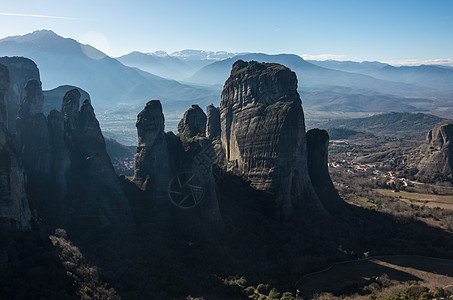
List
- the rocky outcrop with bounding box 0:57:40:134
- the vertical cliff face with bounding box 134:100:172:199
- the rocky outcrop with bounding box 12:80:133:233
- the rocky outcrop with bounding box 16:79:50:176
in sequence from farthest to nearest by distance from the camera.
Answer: the rocky outcrop with bounding box 0:57:40:134 → the vertical cliff face with bounding box 134:100:172:199 → the rocky outcrop with bounding box 16:79:50:176 → the rocky outcrop with bounding box 12:80:133:233

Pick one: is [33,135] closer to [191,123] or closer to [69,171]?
[69,171]

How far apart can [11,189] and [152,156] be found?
1557 centimetres

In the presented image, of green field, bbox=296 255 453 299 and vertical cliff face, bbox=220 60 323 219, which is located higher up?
vertical cliff face, bbox=220 60 323 219

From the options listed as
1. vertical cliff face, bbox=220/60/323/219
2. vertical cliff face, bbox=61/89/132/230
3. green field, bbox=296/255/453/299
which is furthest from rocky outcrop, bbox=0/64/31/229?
vertical cliff face, bbox=220/60/323/219

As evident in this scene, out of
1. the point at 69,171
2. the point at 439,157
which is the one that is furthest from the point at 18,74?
the point at 439,157

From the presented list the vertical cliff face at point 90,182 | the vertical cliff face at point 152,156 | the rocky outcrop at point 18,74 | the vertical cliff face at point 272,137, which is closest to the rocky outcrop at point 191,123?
the vertical cliff face at point 272,137

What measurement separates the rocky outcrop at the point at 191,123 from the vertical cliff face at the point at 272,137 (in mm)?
5961

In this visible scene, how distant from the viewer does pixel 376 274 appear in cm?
3697

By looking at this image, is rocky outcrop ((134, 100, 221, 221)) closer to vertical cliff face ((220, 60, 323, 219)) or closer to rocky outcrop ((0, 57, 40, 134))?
vertical cliff face ((220, 60, 323, 219))

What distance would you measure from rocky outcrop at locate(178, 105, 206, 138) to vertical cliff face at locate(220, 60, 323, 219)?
5.96 metres

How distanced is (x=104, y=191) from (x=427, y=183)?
77.5 meters

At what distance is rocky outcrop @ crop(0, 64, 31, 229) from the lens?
26.9 m

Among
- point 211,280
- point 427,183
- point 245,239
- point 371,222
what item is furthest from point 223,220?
point 427,183

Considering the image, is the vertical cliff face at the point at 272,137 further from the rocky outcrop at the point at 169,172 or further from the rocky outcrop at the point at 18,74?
the rocky outcrop at the point at 18,74
